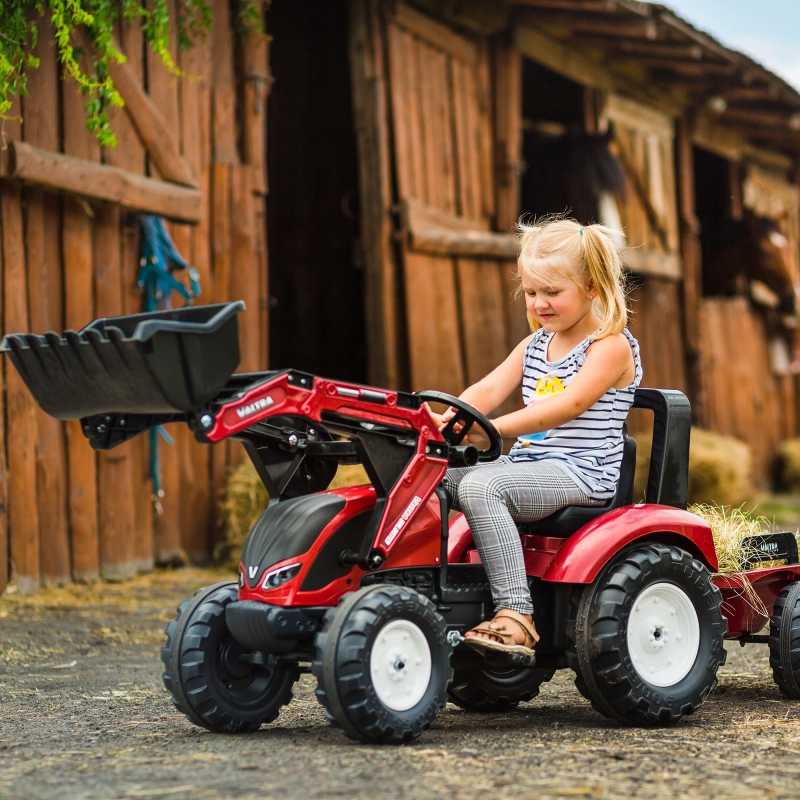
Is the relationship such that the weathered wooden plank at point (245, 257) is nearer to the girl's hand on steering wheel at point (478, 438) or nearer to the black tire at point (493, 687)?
the girl's hand on steering wheel at point (478, 438)

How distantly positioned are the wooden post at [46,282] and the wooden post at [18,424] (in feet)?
0.27

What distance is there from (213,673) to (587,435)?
131 cm

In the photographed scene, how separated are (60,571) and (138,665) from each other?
2.10 metres

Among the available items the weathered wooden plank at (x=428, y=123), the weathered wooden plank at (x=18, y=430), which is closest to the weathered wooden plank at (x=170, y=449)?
the weathered wooden plank at (x=18, y=430)

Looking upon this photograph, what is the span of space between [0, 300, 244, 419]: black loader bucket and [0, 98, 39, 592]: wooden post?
3615 mm

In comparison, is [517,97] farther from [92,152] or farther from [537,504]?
[537,504]

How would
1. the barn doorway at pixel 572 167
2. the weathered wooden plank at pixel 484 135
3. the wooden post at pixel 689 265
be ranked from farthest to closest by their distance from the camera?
1. the wooden post at pixel 689 265
2. the barn doorway at pixel 572 167
3. the weathered wooden plank at pixel 484 135

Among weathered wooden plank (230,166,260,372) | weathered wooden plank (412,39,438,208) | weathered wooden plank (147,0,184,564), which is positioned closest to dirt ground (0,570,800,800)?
weathered wooden plank (147,0,184,564)

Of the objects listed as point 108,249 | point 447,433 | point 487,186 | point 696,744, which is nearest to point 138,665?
point 447,433

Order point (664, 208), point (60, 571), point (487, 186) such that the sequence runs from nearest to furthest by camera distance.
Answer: point (60, 571) < point (487, 186) < point (664, 208)

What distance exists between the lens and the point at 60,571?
7.41 meters

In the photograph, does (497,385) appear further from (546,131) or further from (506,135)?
(546,131)

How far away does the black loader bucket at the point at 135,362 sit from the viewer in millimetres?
3260

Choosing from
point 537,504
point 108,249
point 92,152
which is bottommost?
point 537,504
